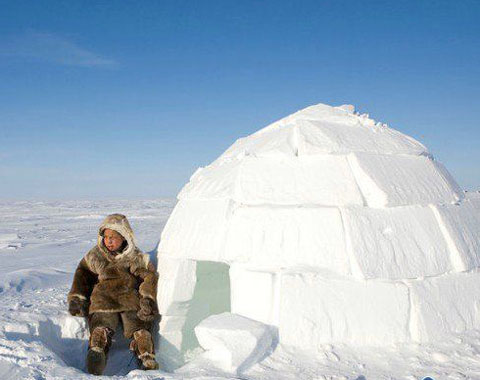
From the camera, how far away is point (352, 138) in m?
4.35

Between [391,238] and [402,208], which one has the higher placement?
[402,208]

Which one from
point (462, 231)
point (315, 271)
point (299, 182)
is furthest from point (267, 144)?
point (462, 231)

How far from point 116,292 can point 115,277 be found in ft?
0.57

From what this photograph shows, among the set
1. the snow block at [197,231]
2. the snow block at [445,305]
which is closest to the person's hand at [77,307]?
the snow block at [197,231]

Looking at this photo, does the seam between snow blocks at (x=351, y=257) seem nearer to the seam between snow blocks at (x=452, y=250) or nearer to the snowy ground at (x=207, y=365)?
the snowy ground at (x=207, y=365)

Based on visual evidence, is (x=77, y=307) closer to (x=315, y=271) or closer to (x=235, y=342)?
(x=235, y=342)

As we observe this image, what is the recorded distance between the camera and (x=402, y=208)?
13.0 feet

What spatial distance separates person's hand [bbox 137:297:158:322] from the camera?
4113mm

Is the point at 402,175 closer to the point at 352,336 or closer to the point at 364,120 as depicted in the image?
the point at 364,120

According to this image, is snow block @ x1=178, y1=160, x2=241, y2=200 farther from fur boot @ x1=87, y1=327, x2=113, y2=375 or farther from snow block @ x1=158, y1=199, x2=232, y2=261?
fur boot @ x1=87, y1=327, x2=113, y2=375

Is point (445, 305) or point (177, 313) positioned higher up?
point (445, 305)

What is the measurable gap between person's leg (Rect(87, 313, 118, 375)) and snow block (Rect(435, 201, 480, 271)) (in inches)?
131

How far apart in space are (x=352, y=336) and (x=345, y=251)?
0.70 m

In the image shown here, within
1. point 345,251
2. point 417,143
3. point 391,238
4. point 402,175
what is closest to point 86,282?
point 345,251
